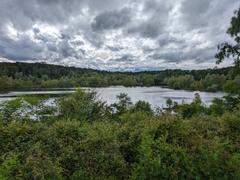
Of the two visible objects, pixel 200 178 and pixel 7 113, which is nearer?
pixel 200 178

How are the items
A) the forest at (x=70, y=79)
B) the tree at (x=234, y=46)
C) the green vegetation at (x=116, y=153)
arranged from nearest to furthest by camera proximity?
the green vegetation at (x=116, y=153) → the tree at (x=234, y=46) → the forest at (x=70, y=79)

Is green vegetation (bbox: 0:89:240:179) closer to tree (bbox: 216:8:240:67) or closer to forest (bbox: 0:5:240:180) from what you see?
forest (bbox: 0:5:240:180)

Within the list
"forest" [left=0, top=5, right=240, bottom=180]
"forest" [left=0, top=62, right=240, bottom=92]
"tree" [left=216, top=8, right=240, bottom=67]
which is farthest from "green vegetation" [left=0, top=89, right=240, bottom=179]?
"forest" [left=0, top=62, right=240, bottom=92]

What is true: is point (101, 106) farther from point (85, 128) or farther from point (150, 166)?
point (150, 166)

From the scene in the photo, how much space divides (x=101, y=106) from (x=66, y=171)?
719 centimetres

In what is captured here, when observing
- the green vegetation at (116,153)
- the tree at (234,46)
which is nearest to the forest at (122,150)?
the green vegetation at (116,153)

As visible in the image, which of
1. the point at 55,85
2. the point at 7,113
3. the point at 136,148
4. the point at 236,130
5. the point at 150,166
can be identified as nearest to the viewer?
the point at 150,166

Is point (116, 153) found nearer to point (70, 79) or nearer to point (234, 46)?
point (234, 46)

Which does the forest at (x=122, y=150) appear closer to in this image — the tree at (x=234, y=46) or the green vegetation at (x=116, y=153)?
the green vegetation at (x=116, y=153)

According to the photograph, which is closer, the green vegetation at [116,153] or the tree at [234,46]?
the green vegetation at [116,153]

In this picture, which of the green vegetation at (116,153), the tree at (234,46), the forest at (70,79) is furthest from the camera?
the forest at (70,79)

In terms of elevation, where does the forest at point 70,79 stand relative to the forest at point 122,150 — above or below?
below

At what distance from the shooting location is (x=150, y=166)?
4.36m

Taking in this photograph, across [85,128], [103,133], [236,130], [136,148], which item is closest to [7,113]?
[85,128]
